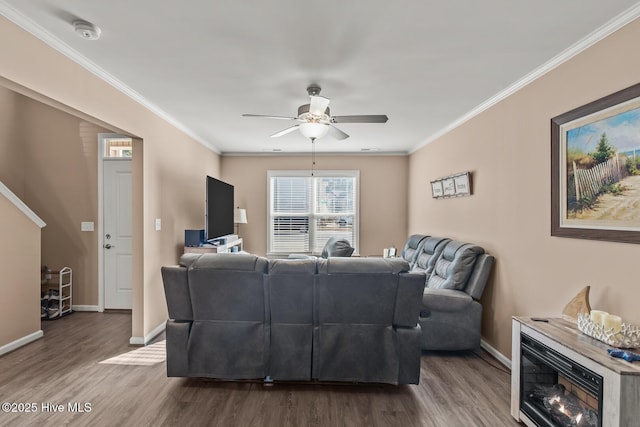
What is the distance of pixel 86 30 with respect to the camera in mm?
2070

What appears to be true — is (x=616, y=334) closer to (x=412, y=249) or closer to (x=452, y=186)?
(x=452, y=186)

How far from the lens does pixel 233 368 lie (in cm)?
258

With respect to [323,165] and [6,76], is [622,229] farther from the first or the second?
[323,165]

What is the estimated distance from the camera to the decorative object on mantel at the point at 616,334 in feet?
5.49

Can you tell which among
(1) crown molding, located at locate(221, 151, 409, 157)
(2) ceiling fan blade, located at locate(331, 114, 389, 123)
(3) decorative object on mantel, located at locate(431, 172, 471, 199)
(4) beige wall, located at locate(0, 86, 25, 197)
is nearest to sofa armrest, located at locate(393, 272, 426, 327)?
(2) ceiling fan blade, located at locate(331, 114, 389, 123)

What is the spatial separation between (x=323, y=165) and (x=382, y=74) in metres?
3.71

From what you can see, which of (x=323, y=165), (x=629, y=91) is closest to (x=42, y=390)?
(x=629, y=91)

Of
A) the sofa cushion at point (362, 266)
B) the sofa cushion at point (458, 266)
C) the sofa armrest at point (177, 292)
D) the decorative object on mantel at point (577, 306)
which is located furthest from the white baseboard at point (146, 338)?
the decorative object on mantel at point (577, 306)

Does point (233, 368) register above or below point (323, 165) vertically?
below

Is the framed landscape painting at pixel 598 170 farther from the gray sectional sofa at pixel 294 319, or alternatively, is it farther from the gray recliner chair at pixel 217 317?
the gray recliner chair at pixel 217 317

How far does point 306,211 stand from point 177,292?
4071 millimetres

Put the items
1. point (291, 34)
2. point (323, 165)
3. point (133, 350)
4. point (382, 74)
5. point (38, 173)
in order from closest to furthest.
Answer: point (291, 34)
point (382, 74)
point (133, 350)
point (38, 173)
point (323, 165)

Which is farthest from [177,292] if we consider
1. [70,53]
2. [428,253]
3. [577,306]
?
[428,253]

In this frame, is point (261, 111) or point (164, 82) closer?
point (164, 82)
